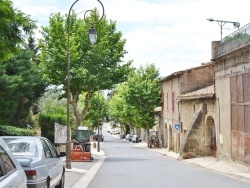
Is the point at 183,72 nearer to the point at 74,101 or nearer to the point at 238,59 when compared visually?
the point at 74,101

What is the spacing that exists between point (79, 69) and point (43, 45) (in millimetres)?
4049

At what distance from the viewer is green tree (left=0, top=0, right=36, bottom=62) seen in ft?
32.1

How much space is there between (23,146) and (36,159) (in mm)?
817

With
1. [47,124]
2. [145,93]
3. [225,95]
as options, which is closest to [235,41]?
[225,95]

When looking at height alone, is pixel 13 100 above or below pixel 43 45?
below

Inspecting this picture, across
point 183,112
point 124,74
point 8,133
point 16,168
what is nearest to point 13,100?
point 8,133

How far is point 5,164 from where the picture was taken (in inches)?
201

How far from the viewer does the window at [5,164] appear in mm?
4879

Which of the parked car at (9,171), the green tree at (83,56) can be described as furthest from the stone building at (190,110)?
the parked car at (9,171)

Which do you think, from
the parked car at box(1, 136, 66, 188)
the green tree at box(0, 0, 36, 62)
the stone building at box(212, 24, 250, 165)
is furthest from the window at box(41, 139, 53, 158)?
the stone building at box(212, 24, 250, 165)

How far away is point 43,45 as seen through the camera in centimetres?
3656

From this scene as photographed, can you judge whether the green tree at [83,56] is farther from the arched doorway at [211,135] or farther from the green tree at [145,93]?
the green tree at [145,93]

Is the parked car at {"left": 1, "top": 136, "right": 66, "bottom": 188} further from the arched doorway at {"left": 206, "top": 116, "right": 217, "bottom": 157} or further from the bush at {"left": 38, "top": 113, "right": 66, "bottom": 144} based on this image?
the arched doorway at {"left": 206, "top": 116, "right": 217, "bottom": 157}

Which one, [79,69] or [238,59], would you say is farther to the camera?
[79,69]
